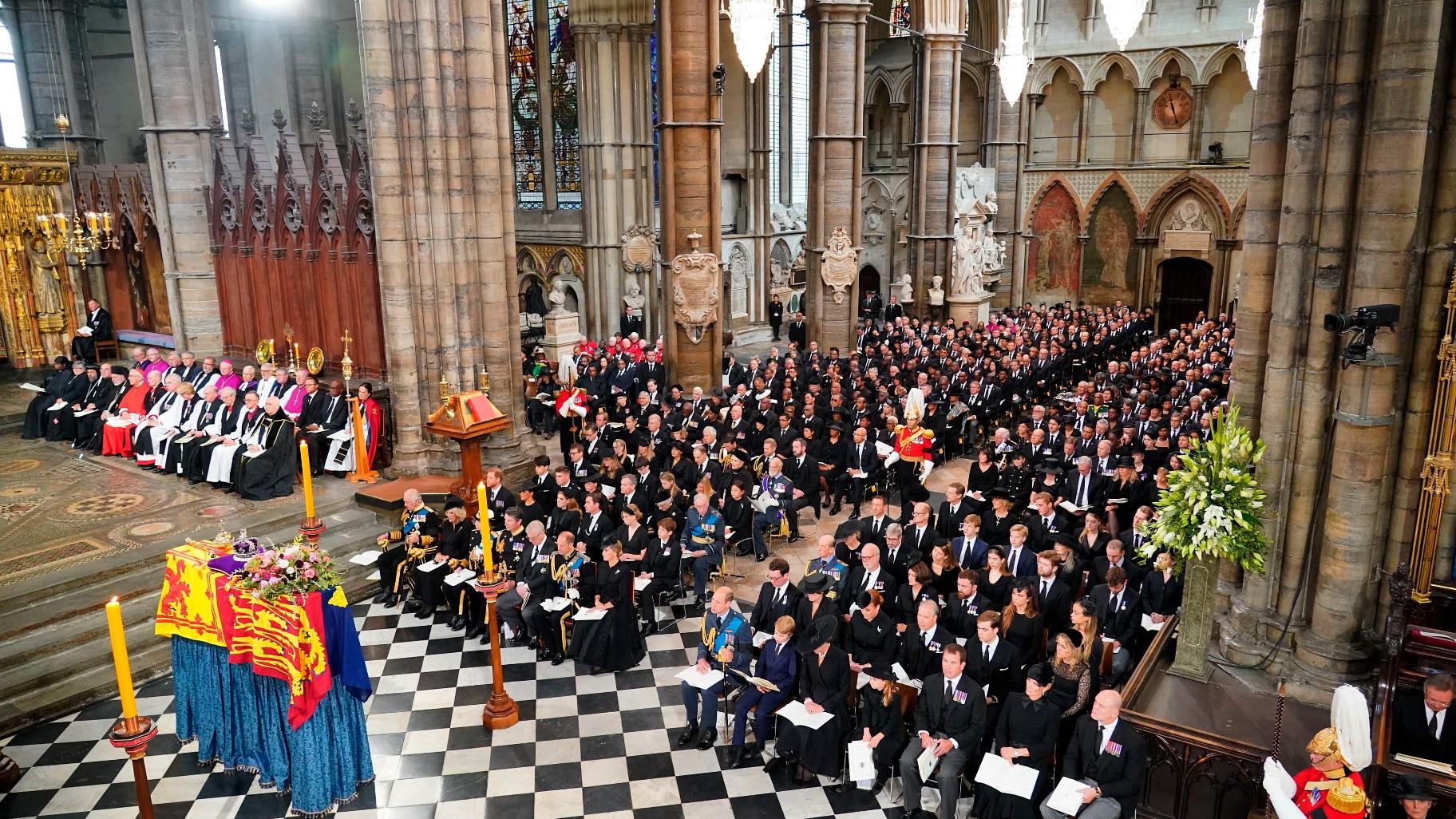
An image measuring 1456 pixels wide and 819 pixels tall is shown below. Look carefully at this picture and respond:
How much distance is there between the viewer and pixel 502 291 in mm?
13391

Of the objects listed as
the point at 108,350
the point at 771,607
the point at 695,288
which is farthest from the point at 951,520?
the point at 108,350

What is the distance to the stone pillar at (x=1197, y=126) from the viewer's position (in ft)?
98.0

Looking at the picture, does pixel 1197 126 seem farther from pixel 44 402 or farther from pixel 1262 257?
pixel 44 402

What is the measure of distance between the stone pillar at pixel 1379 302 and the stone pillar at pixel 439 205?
9.91 m

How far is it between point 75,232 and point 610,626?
15.0 meters

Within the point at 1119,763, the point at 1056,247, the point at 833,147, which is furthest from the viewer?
the point at 1056,247

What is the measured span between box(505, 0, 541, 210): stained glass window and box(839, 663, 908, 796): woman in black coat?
23826mm

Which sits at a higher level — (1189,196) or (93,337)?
(1189,196)

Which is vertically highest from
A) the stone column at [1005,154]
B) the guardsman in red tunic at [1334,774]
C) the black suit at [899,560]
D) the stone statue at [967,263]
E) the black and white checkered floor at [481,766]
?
the stone column at [1005,154]

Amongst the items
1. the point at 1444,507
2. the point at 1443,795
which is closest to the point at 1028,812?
the point at 1443,795

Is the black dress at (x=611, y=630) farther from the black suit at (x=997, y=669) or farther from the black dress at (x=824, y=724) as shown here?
the black suit at (x=997, y=669)

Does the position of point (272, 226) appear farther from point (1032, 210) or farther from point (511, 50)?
point (1032, 210)

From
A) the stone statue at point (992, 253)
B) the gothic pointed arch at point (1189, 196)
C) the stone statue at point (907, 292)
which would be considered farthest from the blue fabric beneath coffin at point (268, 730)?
the gothic pointed arch at point (1189, 196)

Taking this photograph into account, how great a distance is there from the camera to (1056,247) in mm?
33188
